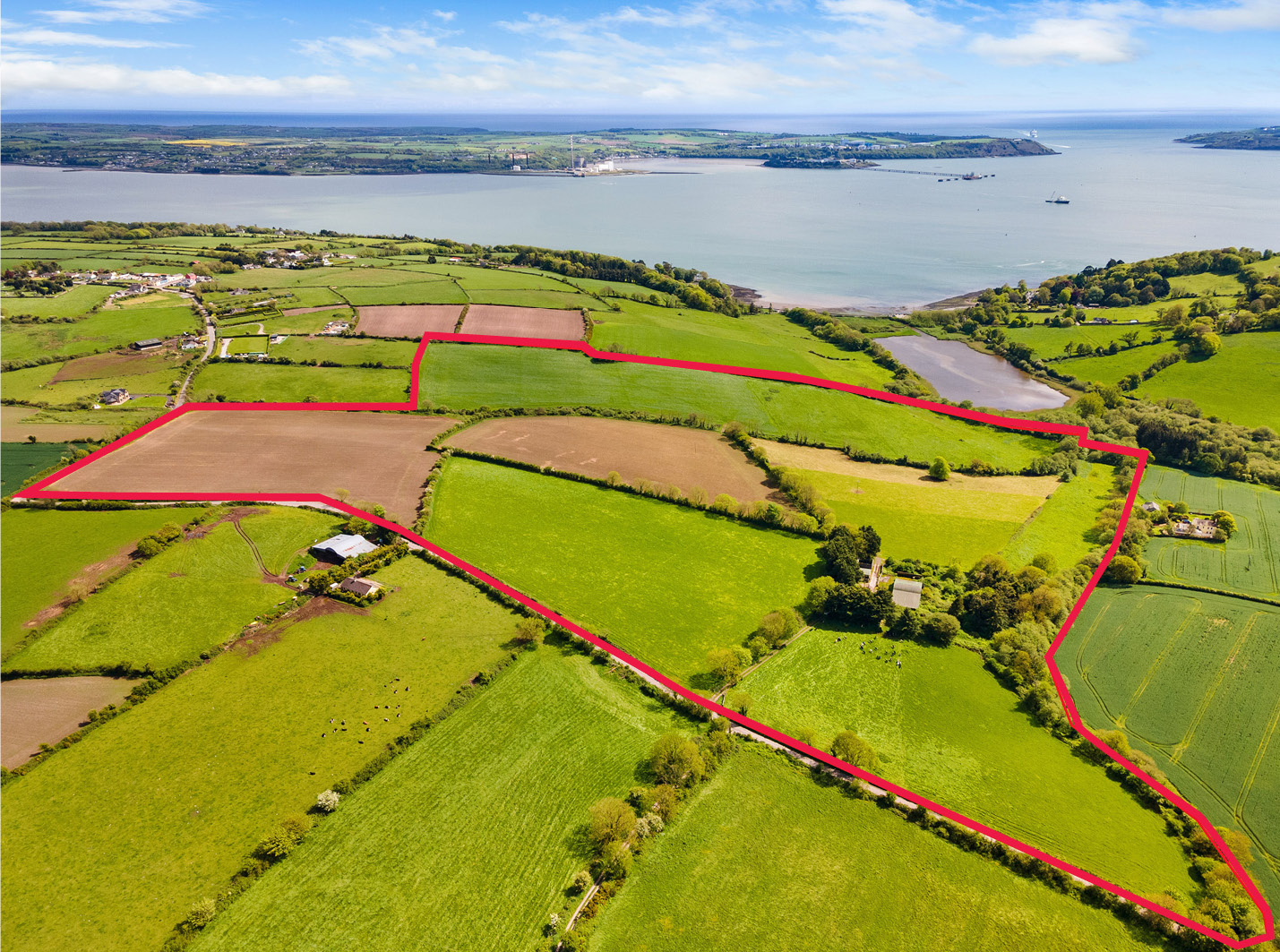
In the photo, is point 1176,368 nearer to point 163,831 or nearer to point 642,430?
point 642,430

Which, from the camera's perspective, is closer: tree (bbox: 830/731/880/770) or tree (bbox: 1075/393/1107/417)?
tree (bbox: 830/731/880/770)

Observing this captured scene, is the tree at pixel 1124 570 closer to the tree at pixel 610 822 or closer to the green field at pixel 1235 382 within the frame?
the tree at pixel 610 822

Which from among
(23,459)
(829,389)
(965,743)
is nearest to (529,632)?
(965,743)

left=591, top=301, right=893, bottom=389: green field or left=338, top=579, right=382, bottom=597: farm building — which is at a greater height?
left=591, top=301, right=893, bottom=389: green field

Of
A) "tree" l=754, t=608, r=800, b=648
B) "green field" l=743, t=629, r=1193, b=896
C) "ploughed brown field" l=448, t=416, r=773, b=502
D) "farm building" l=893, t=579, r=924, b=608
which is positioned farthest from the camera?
"ploughed brown field" l=448, t=416, r=773, b=502

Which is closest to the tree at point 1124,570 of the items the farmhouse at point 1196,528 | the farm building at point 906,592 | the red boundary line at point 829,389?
the red boundary line at point 829,389

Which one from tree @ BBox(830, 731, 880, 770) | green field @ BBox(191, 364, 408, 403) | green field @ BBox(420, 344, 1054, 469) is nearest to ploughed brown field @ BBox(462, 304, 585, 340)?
green field @ BBox(420, 344, 1054, 469)

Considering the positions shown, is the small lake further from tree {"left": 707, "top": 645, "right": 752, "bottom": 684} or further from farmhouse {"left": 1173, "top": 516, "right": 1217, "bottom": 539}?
tree {"left": 707, "top": 645, "right": 752, "bottom": 684}
